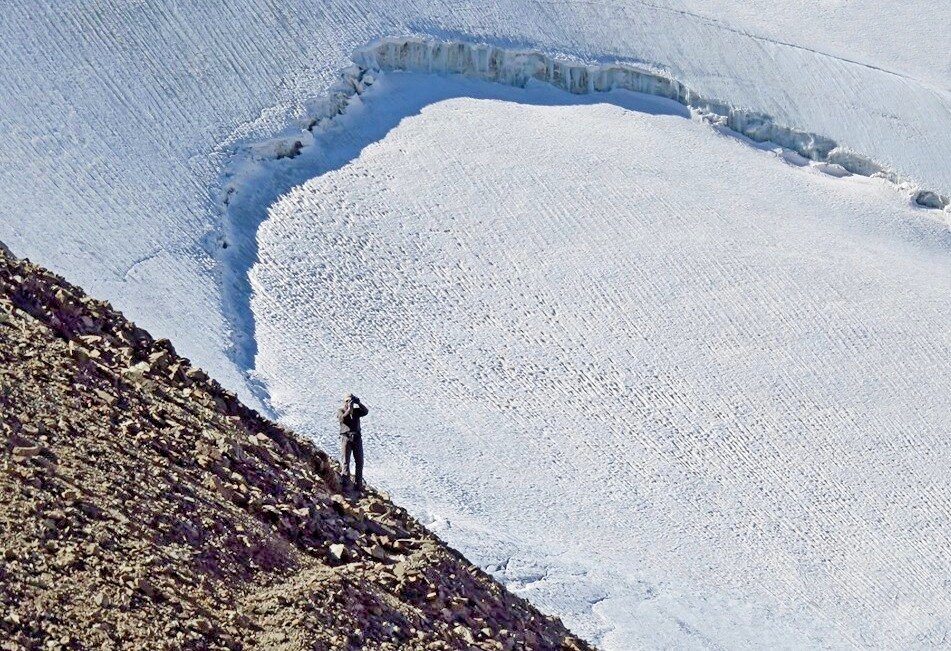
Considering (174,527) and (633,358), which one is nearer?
(174,527)

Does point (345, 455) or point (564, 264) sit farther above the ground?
point (345, 455)

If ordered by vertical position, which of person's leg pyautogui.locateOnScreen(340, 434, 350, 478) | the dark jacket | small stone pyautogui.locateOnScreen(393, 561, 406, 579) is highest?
the dark jacket

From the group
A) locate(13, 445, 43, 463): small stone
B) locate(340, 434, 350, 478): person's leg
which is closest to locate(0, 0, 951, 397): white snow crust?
locate(340, 434, 350, 478): person's leg

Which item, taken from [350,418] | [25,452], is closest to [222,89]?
[350,418]

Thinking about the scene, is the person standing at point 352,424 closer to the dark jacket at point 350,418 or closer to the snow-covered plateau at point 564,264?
the dark jacket at point 350,418

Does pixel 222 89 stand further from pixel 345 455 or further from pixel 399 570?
pixel 399 570

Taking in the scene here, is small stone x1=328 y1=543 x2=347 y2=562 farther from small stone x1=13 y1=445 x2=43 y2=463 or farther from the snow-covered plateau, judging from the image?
the snow-covered plateau
